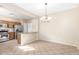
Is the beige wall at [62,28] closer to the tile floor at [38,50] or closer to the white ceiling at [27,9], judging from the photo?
the white ceiling at [27,9]

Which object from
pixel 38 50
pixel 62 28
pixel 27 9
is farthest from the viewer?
pixel 62 28

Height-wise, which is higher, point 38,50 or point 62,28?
point 62,28

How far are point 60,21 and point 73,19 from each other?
0.91 meters

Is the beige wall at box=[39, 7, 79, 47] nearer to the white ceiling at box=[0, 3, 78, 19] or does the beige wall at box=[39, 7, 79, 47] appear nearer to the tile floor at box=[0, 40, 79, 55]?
the white ceiling at box=[0, 3, 78, 19]

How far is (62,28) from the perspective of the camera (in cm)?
→ 551

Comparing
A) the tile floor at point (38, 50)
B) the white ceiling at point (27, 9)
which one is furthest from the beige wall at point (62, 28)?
the tile floor at point (38, 50)

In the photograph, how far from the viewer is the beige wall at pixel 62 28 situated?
4.93 metres

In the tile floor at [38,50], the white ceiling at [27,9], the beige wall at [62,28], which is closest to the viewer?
the tile floor at [38,50]

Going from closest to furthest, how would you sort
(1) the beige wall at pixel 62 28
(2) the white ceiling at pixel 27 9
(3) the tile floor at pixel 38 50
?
(3) the tile floor at pixel 38 50, (2) the white ceiling at pixel 27 9, (1) the beige wall at pixel 62 28

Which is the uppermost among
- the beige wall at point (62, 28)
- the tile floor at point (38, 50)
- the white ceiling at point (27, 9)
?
the white ceiling at point (27, 9)

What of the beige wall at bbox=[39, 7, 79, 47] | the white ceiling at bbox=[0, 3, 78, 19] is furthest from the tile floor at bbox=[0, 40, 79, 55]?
the white ceiling at bbox=[0, 3, 78, 19]

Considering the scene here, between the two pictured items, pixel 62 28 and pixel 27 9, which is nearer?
pixel 27 9

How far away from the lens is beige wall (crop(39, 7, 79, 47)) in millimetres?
4930

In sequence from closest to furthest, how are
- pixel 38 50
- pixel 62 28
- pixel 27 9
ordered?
pixel 38 50
pixel 27 9
pixel 62 28
